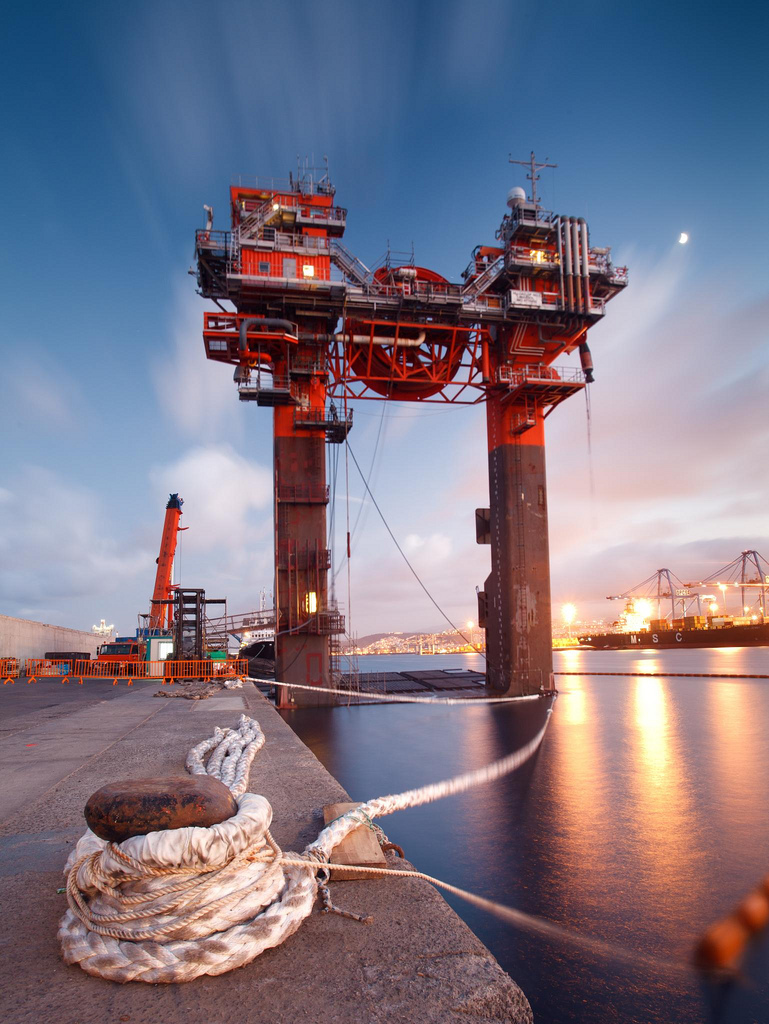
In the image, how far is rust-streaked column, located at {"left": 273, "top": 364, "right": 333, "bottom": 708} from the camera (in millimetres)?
23750

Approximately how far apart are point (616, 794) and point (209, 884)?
489 inches

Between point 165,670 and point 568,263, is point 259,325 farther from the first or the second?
point 165,670

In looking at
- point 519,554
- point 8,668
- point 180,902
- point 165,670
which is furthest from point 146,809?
point 8,668

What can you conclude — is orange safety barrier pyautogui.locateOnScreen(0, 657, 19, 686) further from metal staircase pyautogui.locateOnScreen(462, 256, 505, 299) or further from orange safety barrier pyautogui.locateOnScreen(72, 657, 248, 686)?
metal staircase pyautogui.locateOnScreen(462, 256, 505, 299)

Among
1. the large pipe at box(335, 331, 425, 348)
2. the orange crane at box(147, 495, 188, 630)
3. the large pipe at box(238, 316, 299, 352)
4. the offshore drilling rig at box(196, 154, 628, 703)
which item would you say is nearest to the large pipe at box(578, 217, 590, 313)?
the offshore drilling rig at box(196, 154, 628, 703)

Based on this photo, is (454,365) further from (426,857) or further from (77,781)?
(77,781)

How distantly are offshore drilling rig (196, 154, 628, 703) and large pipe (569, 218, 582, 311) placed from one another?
2.8 inches

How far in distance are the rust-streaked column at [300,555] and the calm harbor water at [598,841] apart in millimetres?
2666

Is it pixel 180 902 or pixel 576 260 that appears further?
pixel 576 260

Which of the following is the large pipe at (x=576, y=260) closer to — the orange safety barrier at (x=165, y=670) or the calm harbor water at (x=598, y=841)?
the calm harbor water at (x=598, y=841)

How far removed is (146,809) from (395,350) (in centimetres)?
2534

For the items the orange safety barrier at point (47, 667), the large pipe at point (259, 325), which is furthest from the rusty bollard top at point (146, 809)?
the orange safety barrier at point (47, 667)

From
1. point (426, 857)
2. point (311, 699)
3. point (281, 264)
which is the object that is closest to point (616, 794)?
point (426, 857)

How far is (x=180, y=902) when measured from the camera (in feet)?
8.68
